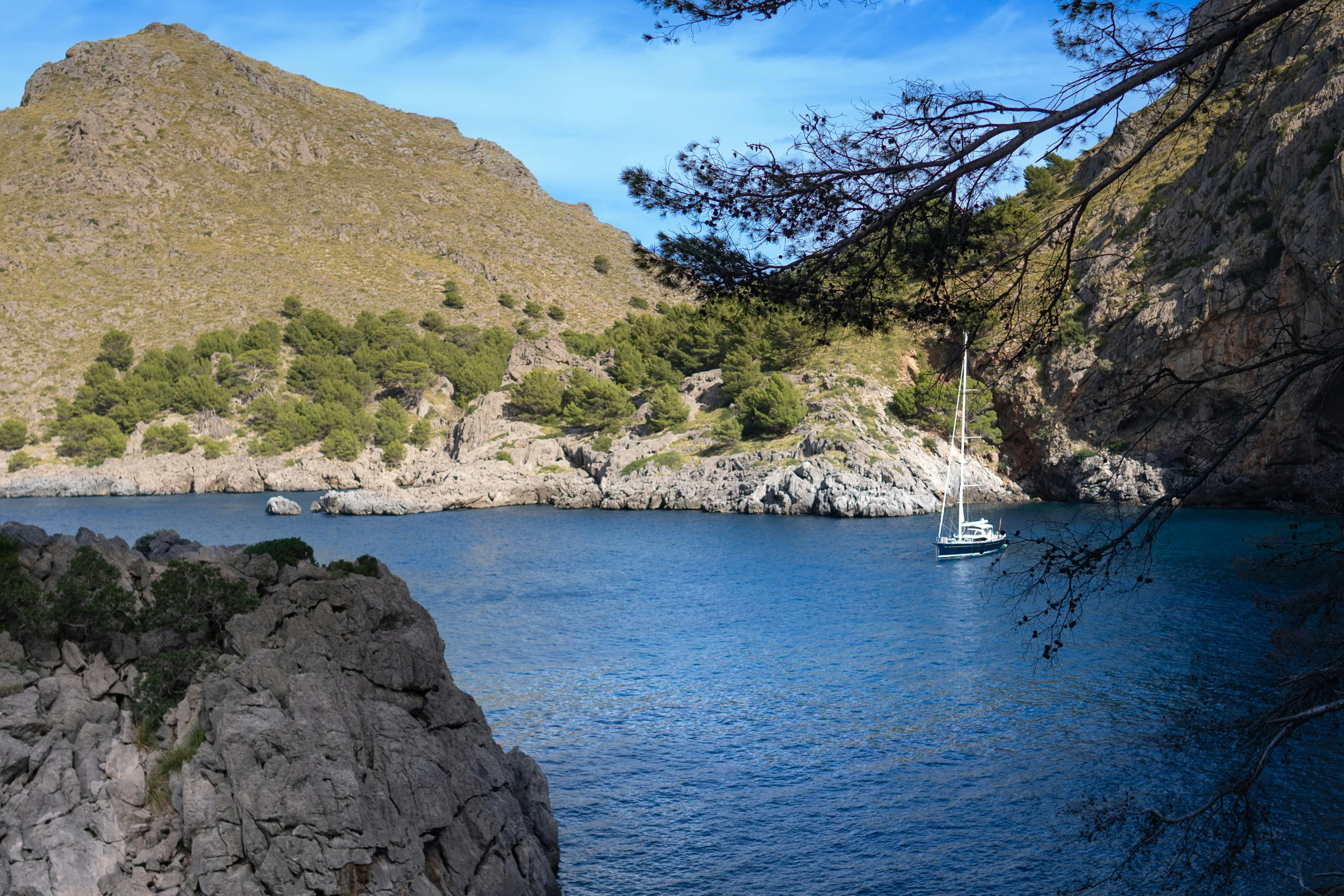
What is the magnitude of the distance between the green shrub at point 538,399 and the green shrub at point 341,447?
1580 cm

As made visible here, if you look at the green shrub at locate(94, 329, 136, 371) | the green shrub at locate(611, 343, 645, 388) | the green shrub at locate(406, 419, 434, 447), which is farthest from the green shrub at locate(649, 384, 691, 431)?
the green shrub at locate(94, 329, 136, 371)

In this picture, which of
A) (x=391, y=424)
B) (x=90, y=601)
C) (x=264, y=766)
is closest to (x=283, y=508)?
(x=391, y=424)

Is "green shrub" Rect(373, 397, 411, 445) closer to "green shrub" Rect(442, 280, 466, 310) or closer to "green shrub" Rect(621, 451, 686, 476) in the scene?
"green shrub" Rect(442, 280, 466, 310)

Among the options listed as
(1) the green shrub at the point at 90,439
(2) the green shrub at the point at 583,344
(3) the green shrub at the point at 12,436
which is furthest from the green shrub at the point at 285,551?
(3) the green shrub at the point at 12,436

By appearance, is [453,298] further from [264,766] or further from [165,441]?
[264,766]

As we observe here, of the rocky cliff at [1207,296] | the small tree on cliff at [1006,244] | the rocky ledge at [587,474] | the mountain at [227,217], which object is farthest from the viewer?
the mountain at [227,217]

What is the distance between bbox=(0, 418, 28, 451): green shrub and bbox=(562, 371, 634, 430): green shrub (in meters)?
49.6

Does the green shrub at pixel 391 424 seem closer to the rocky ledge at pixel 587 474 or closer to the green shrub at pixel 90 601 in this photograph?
the rocky ledge at pixel 587 474

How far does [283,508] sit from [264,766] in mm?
60585

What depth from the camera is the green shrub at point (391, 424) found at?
9156 centimetres

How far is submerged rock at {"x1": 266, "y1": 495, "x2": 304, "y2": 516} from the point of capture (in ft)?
224

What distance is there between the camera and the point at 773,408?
70000 millimetres

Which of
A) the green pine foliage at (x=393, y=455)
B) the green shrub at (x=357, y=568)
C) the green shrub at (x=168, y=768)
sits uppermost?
the green pine foliage at (x=393, y=455)

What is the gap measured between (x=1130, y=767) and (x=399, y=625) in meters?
14.7
